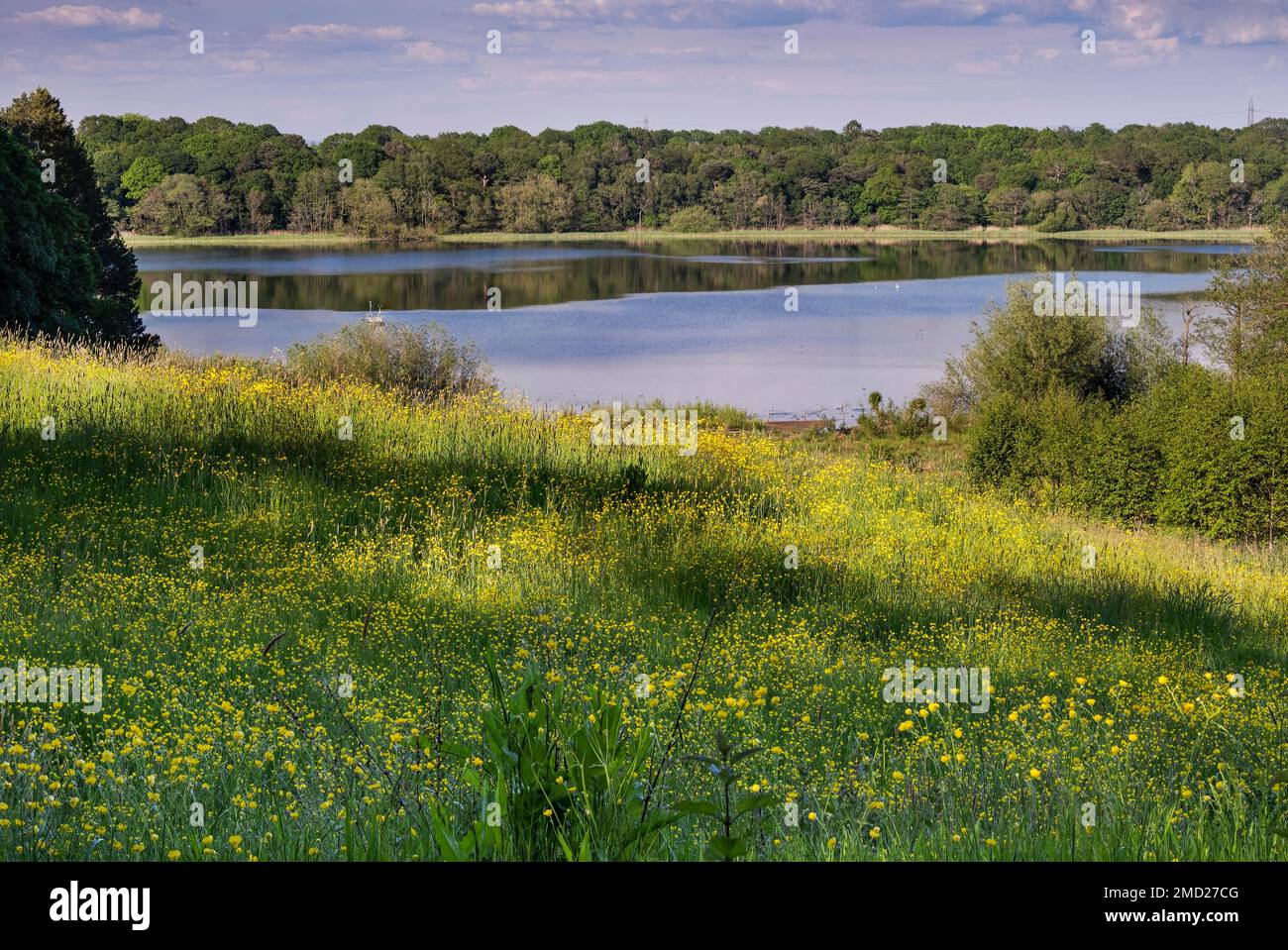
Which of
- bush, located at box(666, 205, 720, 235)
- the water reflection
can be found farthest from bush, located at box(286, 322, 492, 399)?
bush, located at box(666, 205, 720, 235)

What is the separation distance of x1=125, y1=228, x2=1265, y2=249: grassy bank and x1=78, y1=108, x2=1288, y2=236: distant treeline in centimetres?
83

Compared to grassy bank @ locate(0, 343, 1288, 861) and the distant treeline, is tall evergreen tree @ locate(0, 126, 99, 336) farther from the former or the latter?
the distant treeline

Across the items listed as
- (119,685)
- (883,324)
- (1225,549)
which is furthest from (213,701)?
(883,324)

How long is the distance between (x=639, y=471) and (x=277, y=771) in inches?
335

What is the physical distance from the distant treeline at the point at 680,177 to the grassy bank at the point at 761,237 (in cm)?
83

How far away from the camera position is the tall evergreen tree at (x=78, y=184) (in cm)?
3522

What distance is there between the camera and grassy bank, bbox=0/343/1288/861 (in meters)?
3.24

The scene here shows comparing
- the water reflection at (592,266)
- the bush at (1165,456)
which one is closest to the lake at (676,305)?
the water reflection at (592,266)

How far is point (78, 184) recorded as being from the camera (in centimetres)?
3828

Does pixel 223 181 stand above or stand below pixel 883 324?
above
